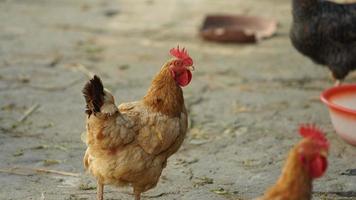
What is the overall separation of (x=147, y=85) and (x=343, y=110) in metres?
2.24

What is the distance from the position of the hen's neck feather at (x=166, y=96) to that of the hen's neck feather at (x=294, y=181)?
3.48 feet

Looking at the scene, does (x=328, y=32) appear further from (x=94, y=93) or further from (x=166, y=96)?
(x=94, y=93)

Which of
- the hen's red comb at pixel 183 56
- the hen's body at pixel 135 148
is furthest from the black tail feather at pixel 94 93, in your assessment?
the hen's red comb at pixel 183 56

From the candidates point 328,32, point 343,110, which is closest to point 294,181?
point 343,110

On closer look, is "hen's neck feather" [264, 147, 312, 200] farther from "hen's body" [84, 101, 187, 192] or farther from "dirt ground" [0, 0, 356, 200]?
"dirt ground" [0, 0, 356, 200]

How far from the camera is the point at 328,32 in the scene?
5.87 meters

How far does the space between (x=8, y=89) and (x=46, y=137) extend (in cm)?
119

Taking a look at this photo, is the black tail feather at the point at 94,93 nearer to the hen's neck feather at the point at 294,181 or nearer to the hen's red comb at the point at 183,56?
the hen's red comb at the point at 183,56

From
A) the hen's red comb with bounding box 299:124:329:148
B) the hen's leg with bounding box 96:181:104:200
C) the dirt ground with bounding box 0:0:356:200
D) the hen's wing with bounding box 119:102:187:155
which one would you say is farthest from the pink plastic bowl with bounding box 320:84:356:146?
the hen's leg with bounding box 96:181:104:200

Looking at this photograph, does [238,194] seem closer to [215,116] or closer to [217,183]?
[217,183]

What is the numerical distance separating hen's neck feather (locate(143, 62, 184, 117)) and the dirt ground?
2.08 feet

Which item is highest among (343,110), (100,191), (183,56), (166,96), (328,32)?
(183,56)

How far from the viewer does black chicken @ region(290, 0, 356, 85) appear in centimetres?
584

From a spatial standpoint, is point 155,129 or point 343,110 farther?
point 343,110
